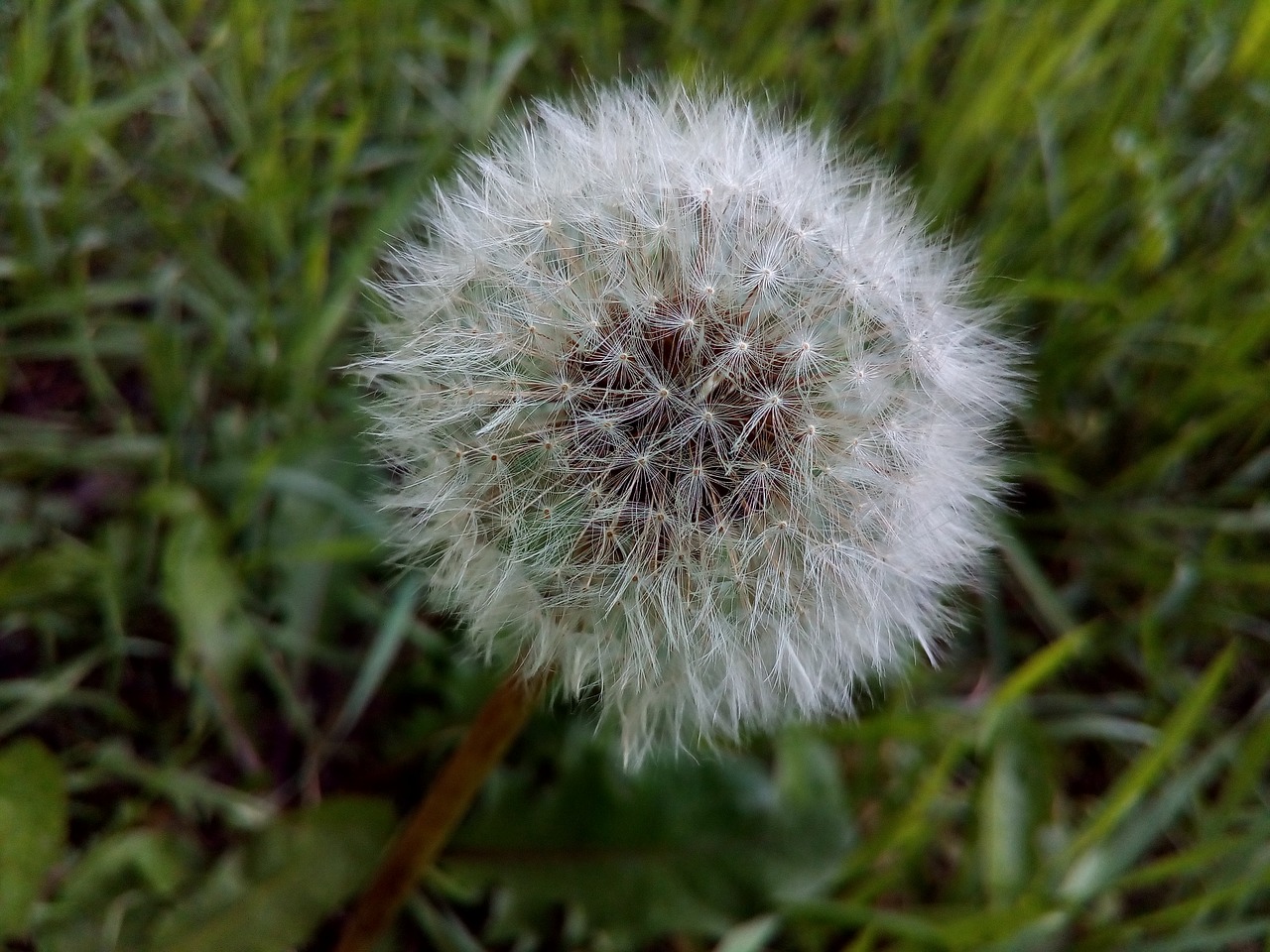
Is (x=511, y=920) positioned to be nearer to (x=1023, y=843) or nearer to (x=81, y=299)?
(x=1023, y=843)

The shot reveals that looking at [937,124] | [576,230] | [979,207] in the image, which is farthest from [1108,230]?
[576,230]

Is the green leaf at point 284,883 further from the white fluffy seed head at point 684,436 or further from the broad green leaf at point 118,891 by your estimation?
the white fluffy seed head at point 684,436

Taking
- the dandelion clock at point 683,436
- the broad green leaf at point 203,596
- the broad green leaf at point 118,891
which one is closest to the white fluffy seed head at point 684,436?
the dandelion clock at point 683,436

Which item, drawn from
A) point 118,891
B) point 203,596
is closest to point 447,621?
point 203,596

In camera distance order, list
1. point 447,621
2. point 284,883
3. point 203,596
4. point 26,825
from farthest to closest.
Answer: point 447,621, point 203,596, point 284,883, point 26,825

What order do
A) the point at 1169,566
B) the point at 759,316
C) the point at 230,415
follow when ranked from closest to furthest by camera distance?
1. the point at 759,316
2. the point at 230,415
3. the point at 1169,566

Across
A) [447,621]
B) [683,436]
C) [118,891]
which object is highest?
[683,436]

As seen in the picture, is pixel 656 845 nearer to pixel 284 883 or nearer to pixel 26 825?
pixel 284 883
